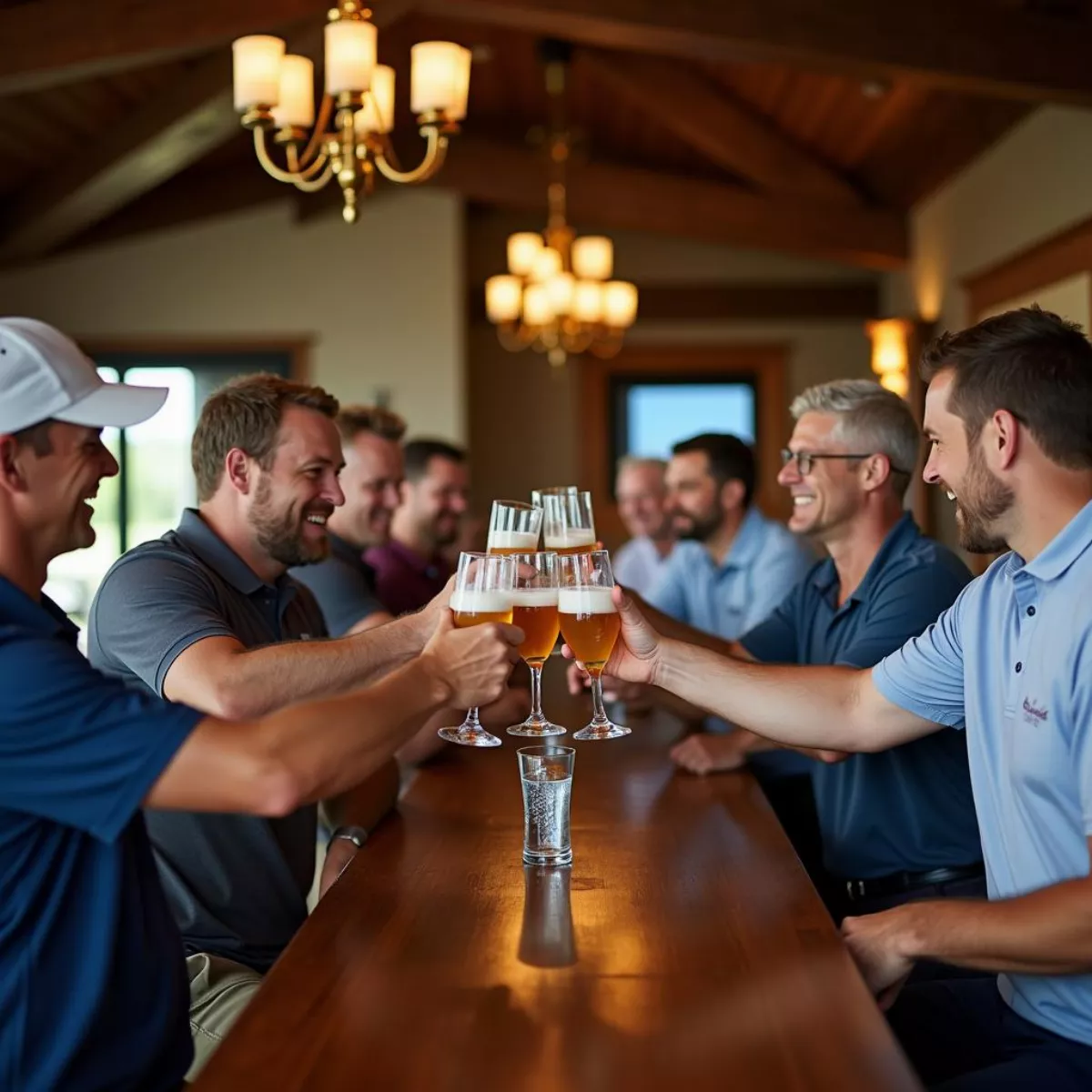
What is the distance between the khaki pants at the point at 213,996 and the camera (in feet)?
6.24

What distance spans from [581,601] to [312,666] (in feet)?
1.75

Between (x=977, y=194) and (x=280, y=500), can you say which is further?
(x=977, y=194)

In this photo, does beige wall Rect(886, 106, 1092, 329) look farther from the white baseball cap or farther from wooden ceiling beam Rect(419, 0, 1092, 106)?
the white baseball cap

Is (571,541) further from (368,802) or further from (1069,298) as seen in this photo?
(1069,298)

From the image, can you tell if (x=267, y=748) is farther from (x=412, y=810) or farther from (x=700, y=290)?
(x=700, y=290)

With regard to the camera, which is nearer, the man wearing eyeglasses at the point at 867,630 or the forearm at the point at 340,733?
the forearm at the point at 340,733

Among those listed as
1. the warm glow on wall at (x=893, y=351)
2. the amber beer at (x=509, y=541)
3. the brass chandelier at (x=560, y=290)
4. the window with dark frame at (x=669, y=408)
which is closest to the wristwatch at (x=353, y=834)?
the amber beer at (x=509, y=541)

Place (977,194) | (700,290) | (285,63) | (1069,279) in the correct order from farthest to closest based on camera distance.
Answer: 1. (700,290)
2. (977,194)
3. (1069,279)
4. (285,63)

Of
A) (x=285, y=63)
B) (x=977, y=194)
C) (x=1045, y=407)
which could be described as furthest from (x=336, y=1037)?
(x=977, y=194)

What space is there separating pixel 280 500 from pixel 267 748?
122 cm

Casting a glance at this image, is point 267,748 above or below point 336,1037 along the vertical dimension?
above

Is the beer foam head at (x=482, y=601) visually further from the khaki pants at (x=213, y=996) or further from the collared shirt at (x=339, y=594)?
the collared shirt at (x=339, y=594)

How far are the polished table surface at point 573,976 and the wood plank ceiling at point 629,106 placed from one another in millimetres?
3924

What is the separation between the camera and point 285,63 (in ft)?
11.2
